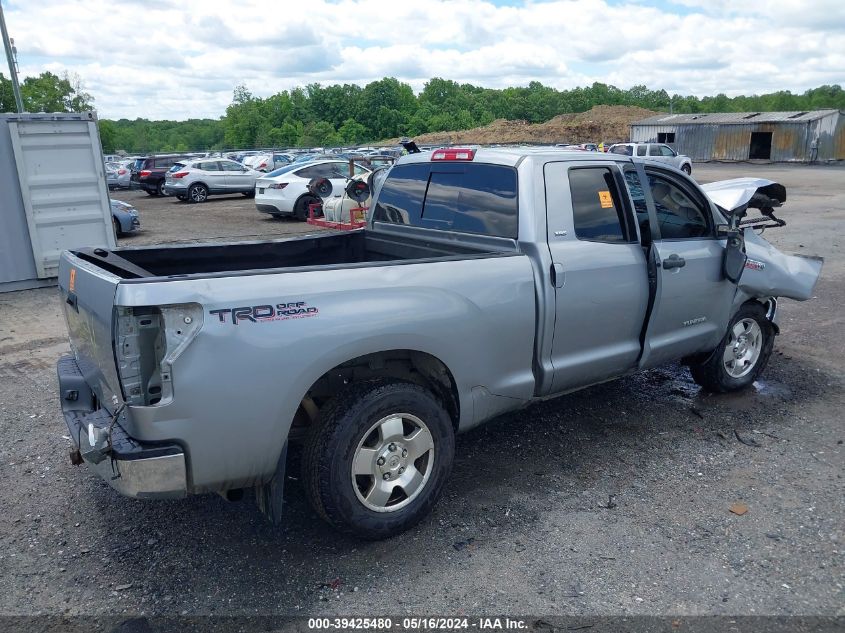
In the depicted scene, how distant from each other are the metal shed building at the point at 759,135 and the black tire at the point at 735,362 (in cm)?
4543

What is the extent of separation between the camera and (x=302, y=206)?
744 inches

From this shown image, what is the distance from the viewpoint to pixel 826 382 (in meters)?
5.97

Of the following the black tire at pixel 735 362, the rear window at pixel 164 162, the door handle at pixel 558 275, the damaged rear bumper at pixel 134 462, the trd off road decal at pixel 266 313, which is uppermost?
the trd off road decal at pixel 266 313

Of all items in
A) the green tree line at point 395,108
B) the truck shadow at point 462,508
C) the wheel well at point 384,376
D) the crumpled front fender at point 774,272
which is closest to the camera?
the truck shadow at point 462,508

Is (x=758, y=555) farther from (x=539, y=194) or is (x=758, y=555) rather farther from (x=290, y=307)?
(x=290, y=307)

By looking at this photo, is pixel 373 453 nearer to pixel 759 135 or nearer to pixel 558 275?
pixel 558 275

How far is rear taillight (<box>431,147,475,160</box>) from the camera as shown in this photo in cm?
461

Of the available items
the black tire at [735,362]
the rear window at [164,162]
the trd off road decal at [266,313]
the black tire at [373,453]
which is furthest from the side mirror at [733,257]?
the rear window at [164,162]

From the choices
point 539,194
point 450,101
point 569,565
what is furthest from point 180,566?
point 450,101

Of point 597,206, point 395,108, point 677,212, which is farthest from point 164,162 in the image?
point 395,108

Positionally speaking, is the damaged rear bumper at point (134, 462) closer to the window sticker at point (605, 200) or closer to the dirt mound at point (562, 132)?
the window sticker at point (605, 200)

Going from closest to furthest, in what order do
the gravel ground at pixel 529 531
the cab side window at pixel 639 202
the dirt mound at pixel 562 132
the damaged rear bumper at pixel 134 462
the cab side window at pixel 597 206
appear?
the damaged rear bumper at pixel 134 462, the gravel ground at pixel 529 531, the cab side window at pixel 597 206, the cab side window at pixel 639 202, the dirt mound at pixel 562 132

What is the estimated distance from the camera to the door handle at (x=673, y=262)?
470cm

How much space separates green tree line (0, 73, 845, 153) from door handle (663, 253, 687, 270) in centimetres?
8805
